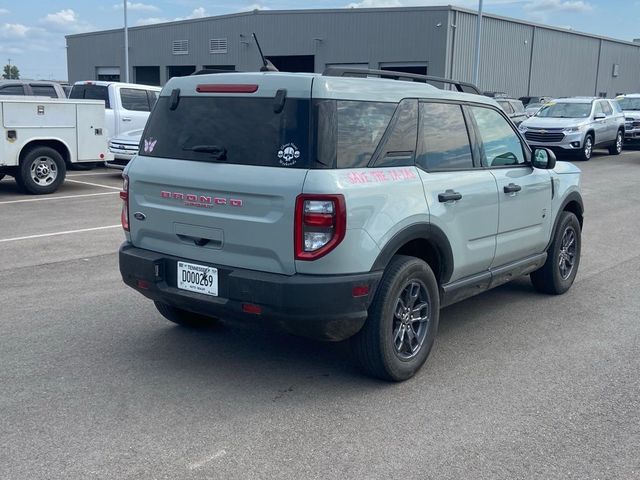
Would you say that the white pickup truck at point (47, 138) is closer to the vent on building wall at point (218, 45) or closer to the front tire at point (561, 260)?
the front tire at point (561, 260)

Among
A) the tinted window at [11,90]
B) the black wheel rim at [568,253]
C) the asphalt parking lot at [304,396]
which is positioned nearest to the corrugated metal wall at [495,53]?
the tinted window at [11,90]

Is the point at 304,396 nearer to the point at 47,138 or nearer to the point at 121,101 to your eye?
the point at 47,138

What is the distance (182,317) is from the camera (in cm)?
568

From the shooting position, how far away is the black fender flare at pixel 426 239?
14.6 ft

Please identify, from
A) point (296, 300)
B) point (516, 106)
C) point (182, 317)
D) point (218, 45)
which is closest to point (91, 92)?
point (182, 317)

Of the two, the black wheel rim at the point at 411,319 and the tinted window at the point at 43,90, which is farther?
the tinted window at the point at 43,90

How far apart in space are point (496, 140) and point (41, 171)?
392 inches

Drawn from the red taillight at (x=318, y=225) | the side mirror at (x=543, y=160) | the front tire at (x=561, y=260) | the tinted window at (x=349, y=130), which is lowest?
the front tire at (x=561, y=260)

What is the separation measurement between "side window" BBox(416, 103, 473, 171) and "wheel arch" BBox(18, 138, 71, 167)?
9771 mm

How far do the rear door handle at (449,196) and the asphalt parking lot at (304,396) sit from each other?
1170 millimetres

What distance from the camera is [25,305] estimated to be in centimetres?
638

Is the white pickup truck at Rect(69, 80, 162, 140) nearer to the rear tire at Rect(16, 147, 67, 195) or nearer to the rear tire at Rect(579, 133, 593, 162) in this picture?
the rear tire at Rect(16, 147, 67, 195)

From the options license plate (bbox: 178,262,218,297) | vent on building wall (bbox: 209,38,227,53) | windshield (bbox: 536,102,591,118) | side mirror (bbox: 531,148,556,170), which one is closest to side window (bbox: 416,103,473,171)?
side mirror (bbox: 531,148,556,170)

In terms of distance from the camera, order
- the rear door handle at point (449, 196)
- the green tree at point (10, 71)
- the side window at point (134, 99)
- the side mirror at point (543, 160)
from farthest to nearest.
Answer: the green tree at point (10, 71) < the side window at point (134, 99) < the side mirror at point (543, 160) < the rear door handle at point (449, 196)
